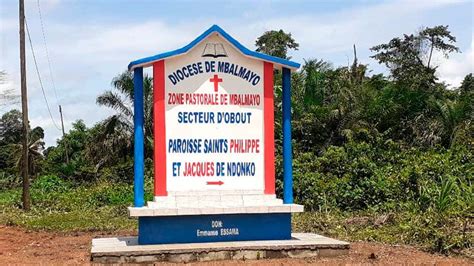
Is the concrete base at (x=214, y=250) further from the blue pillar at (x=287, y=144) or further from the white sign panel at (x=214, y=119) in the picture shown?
the white sign panel at (x=214, y=119)

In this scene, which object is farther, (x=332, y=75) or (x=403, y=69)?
(x=403, y=69)

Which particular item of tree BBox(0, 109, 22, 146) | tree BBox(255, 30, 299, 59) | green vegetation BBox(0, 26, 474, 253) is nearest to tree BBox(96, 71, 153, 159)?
green vegetation BBox(0, 26, 474, 253)

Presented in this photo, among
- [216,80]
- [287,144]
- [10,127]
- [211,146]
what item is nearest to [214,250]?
[211,146]

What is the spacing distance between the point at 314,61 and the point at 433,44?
968 cm

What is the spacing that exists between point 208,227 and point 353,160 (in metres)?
9.34

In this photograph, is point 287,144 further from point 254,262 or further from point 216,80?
point 254,262

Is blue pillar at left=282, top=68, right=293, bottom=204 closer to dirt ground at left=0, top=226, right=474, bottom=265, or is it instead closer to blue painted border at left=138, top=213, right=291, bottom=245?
blue painted border at left=138, top=213, right=291, bottom=245

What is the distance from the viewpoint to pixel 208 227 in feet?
29.5

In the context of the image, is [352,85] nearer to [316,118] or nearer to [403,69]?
[316,118]

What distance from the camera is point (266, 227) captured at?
9227 millimetres

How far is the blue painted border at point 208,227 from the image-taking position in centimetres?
880

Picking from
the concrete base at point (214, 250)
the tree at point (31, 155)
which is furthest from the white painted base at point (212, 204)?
the tree at point (31, 155)

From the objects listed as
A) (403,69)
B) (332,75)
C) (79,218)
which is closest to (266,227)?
(79,218)

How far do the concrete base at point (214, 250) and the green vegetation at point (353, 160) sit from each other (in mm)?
1851
